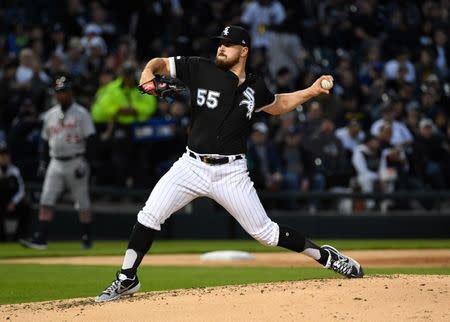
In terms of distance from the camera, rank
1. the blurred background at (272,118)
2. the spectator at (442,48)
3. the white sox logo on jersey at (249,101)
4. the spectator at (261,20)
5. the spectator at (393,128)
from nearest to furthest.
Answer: the white sox logo on jersey at (249,101)
the blurred background at (272,118)
the spectator at (393,128)
the spectator at (261,20)
the spectator at (442,48)

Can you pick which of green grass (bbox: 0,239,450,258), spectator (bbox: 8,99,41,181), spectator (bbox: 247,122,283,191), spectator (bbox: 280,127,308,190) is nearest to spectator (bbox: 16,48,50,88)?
spectator (bbox: 8,99,41,181)

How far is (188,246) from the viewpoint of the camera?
1603 centimetres

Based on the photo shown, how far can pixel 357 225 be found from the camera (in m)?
17.2

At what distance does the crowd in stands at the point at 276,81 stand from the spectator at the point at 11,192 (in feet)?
3.19

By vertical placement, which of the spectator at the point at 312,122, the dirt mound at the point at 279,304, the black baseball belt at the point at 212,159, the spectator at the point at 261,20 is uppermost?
the spectator at the point at 261,20

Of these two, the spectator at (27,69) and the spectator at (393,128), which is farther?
the spectator at (393,128)

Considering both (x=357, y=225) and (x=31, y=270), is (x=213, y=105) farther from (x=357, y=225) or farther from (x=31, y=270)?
(x=357, y=225)

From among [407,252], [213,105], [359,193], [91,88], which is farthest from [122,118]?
[213,105]

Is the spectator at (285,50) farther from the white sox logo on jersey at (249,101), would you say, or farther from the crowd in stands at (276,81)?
the white sox logo on jersey at (249,101)

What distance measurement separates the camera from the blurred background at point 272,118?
17016 mm

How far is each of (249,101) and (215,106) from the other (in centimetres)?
30

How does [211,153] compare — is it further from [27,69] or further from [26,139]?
[27,69]

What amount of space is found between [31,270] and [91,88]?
6258mm

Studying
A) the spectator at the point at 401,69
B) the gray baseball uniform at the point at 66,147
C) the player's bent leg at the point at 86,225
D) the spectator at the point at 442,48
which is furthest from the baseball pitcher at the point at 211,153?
the spectator at the point at 442,48
